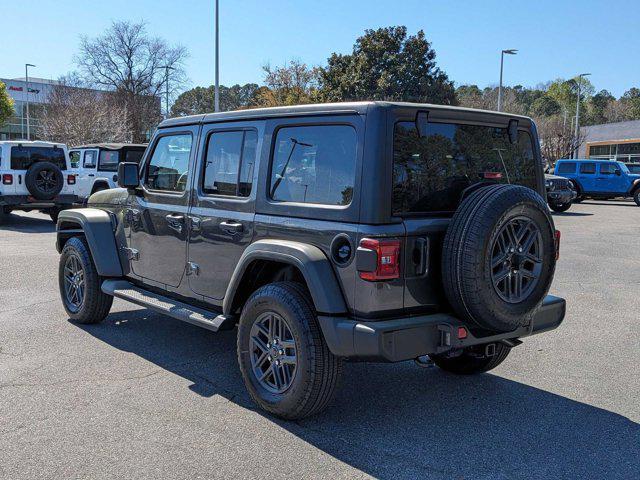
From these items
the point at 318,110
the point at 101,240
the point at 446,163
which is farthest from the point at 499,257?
the point at 101,240

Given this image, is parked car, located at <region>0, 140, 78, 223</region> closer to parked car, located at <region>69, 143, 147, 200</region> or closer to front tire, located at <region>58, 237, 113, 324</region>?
parked car, located at <region>69, 143, 147, 200</region>

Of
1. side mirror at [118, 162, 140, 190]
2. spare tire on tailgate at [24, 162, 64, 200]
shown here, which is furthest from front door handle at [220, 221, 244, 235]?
spare tire on tailgate at [24, 162, 64, 200]

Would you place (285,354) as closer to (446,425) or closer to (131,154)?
(446,425)

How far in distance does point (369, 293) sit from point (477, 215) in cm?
76

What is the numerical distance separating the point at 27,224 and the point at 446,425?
14901 millimetres

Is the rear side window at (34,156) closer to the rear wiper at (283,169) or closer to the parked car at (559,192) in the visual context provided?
the rear wiper at (283,169)

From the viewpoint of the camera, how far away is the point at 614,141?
47719 mm

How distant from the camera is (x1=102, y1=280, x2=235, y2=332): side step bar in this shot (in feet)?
14.0

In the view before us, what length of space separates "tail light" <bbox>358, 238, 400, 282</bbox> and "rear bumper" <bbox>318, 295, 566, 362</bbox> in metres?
0.27

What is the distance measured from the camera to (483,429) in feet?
12.4

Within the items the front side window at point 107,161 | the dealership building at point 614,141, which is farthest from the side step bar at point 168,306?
the dealership building at point 614,141

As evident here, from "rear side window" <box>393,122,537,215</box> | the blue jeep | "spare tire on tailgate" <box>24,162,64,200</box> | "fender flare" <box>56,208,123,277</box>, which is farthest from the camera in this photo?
the blue jeep

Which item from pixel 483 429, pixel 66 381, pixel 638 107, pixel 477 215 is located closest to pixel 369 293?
pixel 477 215

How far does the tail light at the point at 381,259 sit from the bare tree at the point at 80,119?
110 feet
